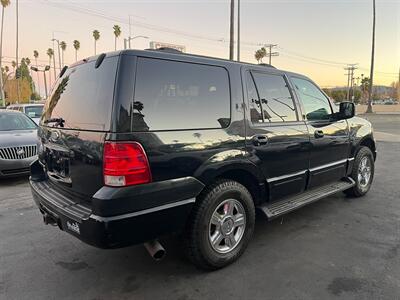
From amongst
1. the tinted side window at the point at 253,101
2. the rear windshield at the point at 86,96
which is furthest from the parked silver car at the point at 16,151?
the tinted side window at the point at 253,101

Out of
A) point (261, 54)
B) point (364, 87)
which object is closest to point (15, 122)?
point (261, 54)

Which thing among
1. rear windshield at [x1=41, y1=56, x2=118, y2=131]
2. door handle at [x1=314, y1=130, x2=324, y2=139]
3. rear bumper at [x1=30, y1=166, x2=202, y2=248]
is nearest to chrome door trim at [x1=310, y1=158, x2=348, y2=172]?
door handle at [x1=314, y1=130, x2=324, y2=139]

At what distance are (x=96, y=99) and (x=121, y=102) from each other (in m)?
0.33

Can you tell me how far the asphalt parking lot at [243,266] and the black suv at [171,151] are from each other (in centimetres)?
32

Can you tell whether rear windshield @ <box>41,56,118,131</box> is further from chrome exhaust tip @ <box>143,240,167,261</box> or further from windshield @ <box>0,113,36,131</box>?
windshield @ <box>0,113,36,131</box>

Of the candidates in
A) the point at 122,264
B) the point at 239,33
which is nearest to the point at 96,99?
the point at 122,264

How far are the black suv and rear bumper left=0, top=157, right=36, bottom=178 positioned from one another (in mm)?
3257

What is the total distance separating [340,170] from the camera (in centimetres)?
480

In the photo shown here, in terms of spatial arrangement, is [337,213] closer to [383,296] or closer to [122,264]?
[383,296]

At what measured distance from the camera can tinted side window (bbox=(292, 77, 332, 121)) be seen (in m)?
4.20

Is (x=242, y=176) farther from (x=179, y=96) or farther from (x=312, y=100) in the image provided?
(x=312, y=100)

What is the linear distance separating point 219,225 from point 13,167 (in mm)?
5078

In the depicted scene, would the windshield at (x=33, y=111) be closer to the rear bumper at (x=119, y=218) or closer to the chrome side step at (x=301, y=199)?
the rear bumper at (x=119, y=218)

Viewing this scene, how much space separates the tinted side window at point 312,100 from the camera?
13.8ft
